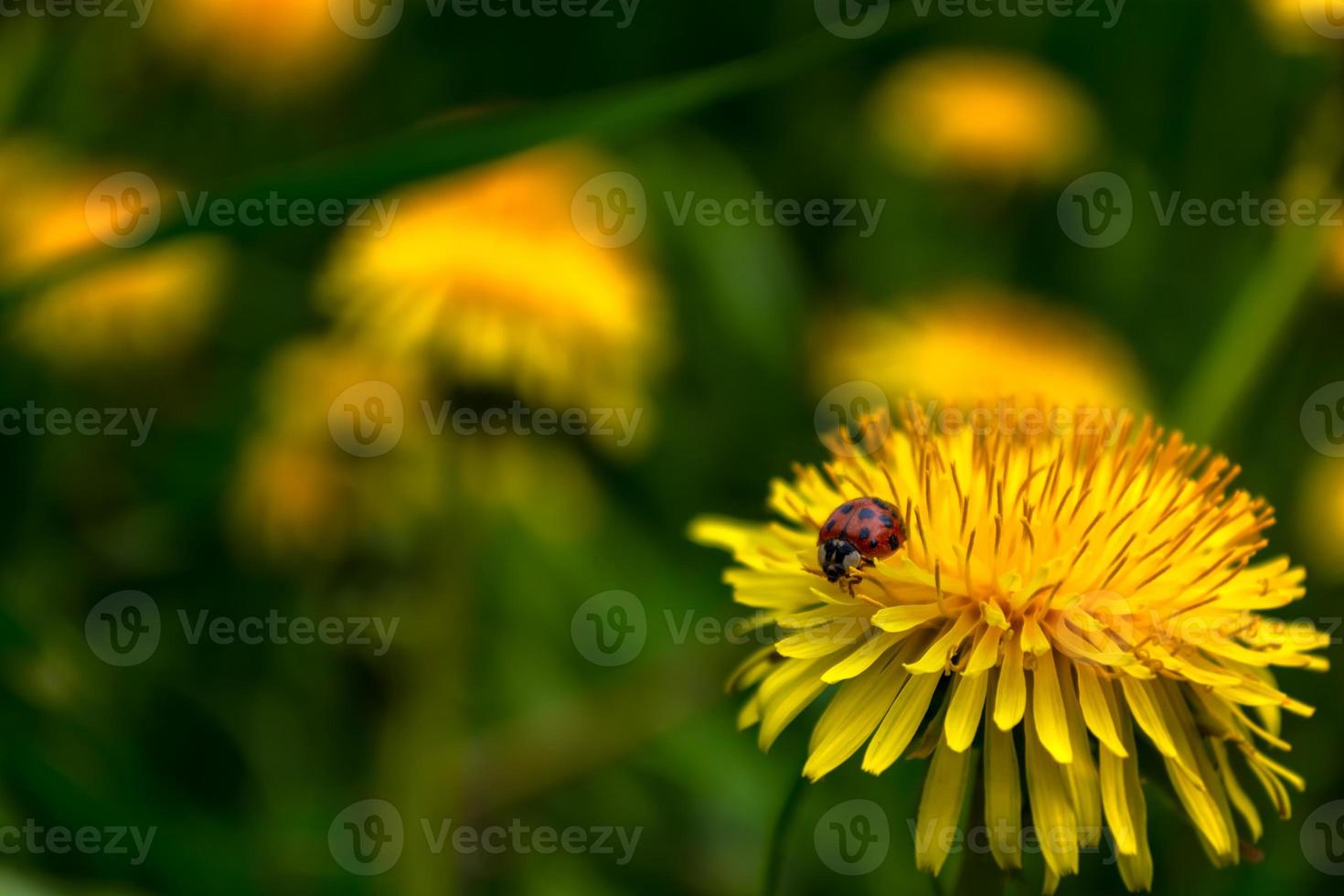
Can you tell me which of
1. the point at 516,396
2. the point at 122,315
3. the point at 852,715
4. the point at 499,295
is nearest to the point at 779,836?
the point at 852,715

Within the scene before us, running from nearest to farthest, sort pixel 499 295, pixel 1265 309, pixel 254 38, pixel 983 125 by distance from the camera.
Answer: pixel 1265 309 < pixel 499 295 < pixel 254 38 < pixel 983 125

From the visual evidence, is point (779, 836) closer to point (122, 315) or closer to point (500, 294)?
point (500, 294)

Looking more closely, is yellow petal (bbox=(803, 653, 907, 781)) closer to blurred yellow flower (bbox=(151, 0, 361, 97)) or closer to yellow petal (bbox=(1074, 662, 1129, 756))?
yellow petal (bbox=(1074, 662, 1129, 756))

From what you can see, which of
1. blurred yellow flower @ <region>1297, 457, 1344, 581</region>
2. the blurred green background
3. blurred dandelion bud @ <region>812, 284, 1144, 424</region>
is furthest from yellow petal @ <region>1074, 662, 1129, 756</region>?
blurred yellow flower @ <region>1297, 457, 1344, 581</region>

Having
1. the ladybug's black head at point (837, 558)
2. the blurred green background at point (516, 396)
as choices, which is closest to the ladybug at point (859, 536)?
the ladybug's black head at point (837, 558)

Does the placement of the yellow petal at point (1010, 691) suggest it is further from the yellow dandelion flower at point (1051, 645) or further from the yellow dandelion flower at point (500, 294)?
the yellow dandelion flower at point (500, 294)

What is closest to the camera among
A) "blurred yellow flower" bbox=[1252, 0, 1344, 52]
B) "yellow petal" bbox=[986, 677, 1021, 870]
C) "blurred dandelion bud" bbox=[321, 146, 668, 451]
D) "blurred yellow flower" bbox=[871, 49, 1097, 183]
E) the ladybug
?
"yellow petal" bbox=[986, 677, 1021, 870]
